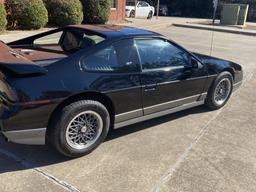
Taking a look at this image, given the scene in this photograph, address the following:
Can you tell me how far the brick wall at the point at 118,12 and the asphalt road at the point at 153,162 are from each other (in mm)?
16943

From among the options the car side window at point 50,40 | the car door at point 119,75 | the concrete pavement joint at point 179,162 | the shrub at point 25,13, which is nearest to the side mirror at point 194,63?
the concrete pavement joint at point 179,162

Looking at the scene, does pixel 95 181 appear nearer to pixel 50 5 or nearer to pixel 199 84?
pixel 199 84

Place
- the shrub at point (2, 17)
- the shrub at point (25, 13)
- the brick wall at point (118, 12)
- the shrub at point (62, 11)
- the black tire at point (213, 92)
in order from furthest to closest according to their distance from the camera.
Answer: the brick wall at point (118, 12), the shrub at point (62, 11), the shrub at point (25, 13), the shrub at point (2, 17), the black tire at point (213, 92)

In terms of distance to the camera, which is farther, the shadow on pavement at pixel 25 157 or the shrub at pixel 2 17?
the shrub at pixel 2 17

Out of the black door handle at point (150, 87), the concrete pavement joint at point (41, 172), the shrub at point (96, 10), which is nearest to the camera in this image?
the concrete pavement joint at point (41, 172)

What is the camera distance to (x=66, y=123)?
345 cm

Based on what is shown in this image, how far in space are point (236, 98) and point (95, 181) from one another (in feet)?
13.2

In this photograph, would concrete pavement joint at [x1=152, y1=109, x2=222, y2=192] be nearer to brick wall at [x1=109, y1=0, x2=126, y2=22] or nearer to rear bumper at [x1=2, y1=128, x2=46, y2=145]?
rear bumper at [x1=2, y1=128, x2=46, y2=145]

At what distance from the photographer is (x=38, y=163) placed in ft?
11.6

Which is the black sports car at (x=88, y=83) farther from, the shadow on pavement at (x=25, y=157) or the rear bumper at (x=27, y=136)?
the shadow on pavement at (x=25, y=157)

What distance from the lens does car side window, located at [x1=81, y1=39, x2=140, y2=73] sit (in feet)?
12.0

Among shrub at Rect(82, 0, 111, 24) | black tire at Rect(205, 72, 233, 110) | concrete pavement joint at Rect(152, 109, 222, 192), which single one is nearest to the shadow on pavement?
concrete pavement joint at Rect(152, 109, 222, 192)

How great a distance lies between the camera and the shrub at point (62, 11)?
15023 mm

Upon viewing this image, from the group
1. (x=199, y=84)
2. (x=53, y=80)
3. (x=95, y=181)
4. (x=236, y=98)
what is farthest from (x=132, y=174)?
(x=236, y=98)
